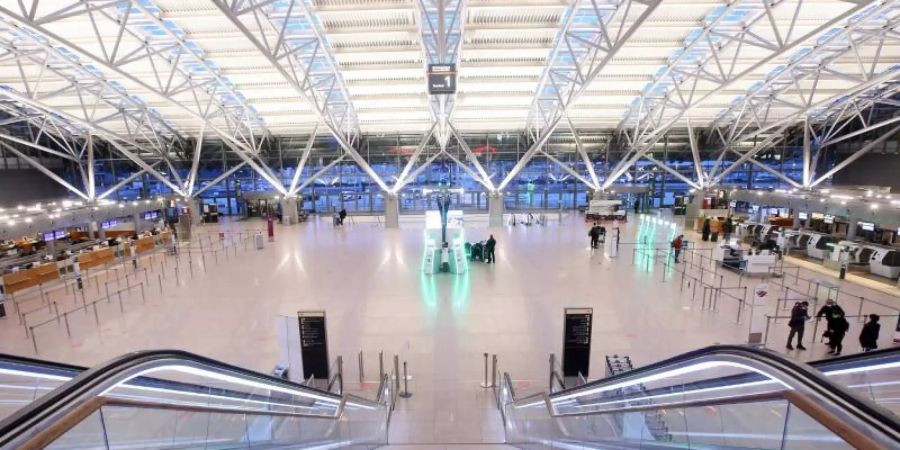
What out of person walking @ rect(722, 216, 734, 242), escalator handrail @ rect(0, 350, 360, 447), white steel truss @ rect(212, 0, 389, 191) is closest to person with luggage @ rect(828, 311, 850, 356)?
escalator handrail @ rect(0, 350, 360, 447)

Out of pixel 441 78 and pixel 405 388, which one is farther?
pixel 441 78

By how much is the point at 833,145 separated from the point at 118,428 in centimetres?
4402

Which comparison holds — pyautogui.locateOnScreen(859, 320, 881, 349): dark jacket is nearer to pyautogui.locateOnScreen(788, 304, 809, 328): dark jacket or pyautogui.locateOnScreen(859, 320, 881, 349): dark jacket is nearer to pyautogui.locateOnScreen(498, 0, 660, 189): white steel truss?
pyautogui.locateOnScreen(788, 304, 809, 328): dark jacket

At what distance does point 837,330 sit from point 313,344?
35.9 ft

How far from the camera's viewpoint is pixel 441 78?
42.9 feet

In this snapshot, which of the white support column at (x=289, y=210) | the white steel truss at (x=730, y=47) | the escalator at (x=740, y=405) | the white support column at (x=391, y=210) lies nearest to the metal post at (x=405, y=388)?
the escalator at (x=740, y=405)

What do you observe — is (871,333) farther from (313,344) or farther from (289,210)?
(289,210)

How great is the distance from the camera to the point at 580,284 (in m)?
14.6

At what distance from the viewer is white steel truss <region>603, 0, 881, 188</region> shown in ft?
42.0

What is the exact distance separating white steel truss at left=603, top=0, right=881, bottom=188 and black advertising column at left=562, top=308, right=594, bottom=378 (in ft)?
32.7

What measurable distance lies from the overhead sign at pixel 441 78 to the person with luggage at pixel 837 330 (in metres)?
11.2

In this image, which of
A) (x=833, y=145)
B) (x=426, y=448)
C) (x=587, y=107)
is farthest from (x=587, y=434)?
(x=833, y=145)

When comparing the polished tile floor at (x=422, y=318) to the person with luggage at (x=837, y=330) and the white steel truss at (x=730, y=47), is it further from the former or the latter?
the white steel truss at (x=730, y=47)

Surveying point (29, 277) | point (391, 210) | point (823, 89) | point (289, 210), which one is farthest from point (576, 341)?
point (289, 210)
